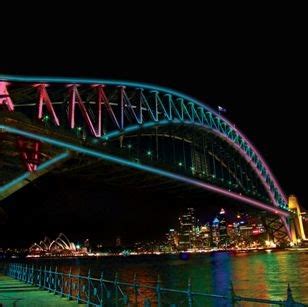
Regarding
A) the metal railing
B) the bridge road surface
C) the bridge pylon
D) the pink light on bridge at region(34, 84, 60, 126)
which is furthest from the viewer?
the bridge pylon

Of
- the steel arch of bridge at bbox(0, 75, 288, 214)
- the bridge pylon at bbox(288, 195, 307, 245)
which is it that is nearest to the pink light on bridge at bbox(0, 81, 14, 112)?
the steel arch of bridge at bbox(0, 75, 288, 214)

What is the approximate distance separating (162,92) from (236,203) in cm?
3210

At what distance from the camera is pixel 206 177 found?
72000 millimetres

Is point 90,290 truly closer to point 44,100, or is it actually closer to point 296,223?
point 44,100

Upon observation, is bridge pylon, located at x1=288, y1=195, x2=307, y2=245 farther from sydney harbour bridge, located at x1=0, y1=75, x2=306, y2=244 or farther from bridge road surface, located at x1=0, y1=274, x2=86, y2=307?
bridge road surface, located at x1=0, y1=274, x2=86, y2=307

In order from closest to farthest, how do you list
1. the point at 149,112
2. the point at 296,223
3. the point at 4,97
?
the point at 4,97, the point at 149,112, the point at 296,223

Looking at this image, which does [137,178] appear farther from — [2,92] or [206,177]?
[2,92]

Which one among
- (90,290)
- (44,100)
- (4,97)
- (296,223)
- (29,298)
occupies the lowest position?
(29,298)

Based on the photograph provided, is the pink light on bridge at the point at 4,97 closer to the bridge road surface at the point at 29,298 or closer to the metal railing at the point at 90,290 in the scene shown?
the metal railing at the point at 90,290

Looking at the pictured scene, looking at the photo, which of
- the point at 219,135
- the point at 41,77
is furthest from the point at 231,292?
the point at 219,135

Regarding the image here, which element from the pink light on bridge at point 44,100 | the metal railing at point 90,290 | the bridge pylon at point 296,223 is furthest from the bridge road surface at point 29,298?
the bridge pylon at point 296,223

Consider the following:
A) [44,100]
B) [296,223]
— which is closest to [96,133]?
[44,100]

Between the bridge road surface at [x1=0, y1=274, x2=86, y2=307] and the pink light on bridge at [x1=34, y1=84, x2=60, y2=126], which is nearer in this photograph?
the bridge road surface at [x1=0, y1=274, x2=86, y2=307]

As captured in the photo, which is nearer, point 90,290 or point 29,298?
point 90,290
